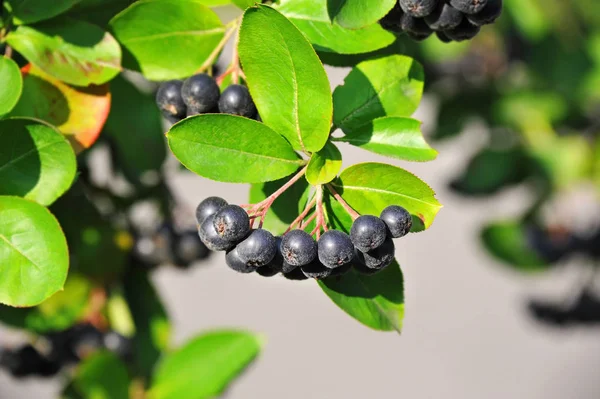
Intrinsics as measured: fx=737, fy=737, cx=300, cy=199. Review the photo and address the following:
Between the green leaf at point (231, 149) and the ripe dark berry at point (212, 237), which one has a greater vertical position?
the green leaf at point (231, 149)

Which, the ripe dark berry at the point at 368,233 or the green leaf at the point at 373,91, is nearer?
the ripe dark berry at the point at 368,233

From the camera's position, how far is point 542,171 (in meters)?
2.62

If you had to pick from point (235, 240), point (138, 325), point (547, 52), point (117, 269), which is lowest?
point (138, 325)

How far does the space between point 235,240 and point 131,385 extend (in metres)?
0.98

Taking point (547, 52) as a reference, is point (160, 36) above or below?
above

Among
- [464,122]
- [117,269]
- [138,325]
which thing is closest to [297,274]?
[117,269]

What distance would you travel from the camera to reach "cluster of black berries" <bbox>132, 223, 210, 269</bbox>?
2.02 metres

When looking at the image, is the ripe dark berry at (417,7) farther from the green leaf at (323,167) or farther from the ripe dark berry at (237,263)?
the ripe dark berry at (237,263)

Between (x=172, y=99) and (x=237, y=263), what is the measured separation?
305mm

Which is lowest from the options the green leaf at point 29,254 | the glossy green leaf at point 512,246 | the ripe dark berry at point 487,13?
the glossy green leaf at point 512,246

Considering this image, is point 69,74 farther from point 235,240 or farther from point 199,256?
point 199,256

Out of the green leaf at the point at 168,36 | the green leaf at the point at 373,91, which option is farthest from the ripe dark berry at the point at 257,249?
the green leaf at the point at 168,36

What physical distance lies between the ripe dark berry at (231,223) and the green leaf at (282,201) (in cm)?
13

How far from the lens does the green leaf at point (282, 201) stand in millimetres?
1106
